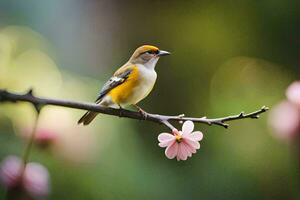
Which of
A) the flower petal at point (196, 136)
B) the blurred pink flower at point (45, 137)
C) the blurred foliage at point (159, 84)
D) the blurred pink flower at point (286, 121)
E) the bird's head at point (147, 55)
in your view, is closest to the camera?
the flower petal at point (196, 136)

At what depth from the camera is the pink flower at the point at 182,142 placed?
1.81 feet

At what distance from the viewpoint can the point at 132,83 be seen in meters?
0.71

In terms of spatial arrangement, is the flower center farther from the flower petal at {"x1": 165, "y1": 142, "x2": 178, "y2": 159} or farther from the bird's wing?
the bird's wing

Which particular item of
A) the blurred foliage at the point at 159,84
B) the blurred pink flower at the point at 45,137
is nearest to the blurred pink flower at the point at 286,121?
the blurred foliage at the point at 159,84

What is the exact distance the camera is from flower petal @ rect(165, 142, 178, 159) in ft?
1.81

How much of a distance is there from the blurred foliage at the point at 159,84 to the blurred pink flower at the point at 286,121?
0.47ft

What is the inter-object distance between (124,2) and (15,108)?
630 mm

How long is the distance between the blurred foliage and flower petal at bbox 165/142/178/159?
19.2 inches

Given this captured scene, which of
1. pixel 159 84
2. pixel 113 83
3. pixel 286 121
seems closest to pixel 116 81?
pixel 113 83

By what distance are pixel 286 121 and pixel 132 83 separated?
1.49 feet

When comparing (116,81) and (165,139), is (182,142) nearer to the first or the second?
(165,139)

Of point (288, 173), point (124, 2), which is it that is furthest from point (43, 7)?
point (288, 173)

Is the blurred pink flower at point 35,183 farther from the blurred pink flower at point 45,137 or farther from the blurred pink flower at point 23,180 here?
the blurred pink flower at point 45,137

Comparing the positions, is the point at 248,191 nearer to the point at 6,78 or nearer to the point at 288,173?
the point at 288,173
